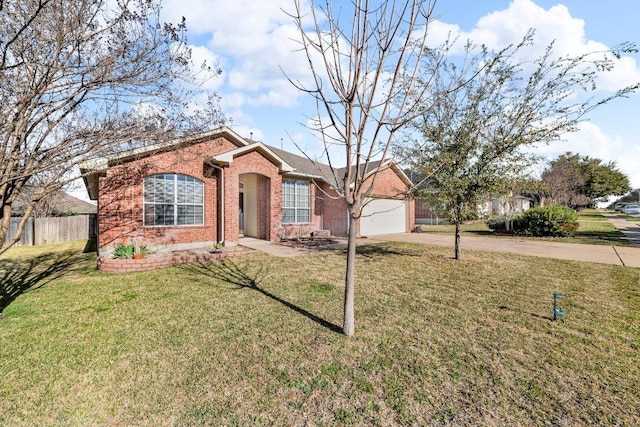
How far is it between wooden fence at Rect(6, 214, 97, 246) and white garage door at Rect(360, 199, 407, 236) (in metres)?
17.2

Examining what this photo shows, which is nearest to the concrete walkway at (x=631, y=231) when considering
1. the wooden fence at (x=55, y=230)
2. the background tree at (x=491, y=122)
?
the background tree at (x=491, y=122)

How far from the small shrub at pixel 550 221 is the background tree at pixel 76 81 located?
1942cm

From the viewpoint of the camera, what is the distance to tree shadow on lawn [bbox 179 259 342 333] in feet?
17.6

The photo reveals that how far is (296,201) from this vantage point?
15.5 metres

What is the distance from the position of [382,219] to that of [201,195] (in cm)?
1135

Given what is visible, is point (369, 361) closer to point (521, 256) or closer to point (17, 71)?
point (17, 71)

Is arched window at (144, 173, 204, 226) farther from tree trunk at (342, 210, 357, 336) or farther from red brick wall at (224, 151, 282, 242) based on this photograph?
tree trunk at (342, 210, 357, 336)

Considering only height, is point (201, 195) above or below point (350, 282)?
above

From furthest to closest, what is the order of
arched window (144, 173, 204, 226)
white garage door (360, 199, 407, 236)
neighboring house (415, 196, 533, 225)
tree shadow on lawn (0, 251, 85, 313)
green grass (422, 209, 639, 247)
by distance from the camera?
white garage door (360, 199, 407, 236) → green grass (422, 209, 639, 247) → arched window (144, 173, 204, 226) → neighboring house (415, 196, 533, 225) → tree shadow on lawn (0, 251, 85, 313)

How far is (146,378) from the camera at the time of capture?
128 inches

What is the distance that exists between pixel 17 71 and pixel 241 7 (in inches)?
147

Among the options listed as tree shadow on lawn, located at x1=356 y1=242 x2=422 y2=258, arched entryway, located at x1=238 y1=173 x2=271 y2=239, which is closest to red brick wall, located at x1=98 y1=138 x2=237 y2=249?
arched entryway, located at x1=238 y1=173 x2=271 y2=239

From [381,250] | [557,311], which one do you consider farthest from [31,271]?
[557,311]

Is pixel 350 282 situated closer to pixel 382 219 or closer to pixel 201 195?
pixel 201 195
